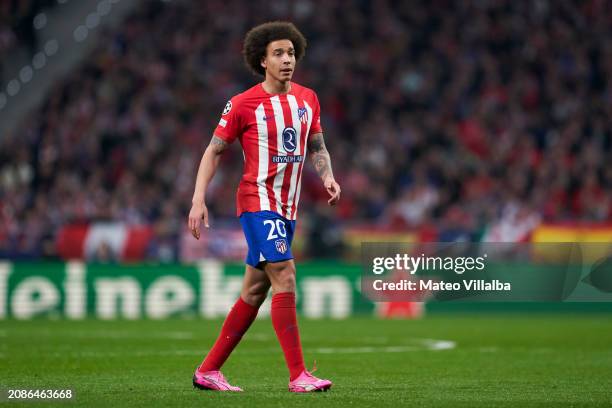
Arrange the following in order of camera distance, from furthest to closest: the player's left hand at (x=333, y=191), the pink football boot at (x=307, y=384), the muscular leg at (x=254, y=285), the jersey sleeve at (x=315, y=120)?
the jersey sleeve at (x=315, y=120), the muscular leg at (x=254, y=285), the player's left hand at (x=333, y=191), the pink football boot at (x=307, y=384)

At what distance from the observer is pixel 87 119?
2514 cm

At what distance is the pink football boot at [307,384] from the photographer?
6.96 meters

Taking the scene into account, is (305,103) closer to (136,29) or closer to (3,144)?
(3,144)

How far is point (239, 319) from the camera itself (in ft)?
24.0

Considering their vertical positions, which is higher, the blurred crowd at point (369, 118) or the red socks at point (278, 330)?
the blurred crowd at point (369, 118)

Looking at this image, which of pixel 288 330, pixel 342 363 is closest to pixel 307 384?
pixel 288 330

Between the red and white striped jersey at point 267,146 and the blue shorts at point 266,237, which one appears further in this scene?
the red and white striped jersey at point 267,146

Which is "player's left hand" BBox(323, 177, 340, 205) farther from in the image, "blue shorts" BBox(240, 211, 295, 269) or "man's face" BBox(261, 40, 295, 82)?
"man's face" BBox(261, 40, 295, 82)

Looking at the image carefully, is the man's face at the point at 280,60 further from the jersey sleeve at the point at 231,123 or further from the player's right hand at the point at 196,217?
the player's right hand at the point at 196,217

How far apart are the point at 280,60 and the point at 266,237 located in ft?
3.63

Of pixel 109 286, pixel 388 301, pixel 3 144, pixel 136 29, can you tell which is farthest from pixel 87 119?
pixel 388 301

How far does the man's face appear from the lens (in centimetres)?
723

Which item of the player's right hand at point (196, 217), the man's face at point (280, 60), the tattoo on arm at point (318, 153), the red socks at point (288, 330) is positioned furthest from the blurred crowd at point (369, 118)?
the player's right hand at point (196, 217)

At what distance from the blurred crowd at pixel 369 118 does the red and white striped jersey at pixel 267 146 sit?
12185mm
